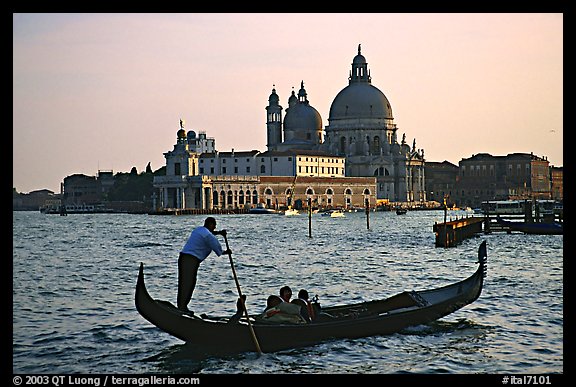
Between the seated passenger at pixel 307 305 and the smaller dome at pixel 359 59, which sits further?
the smaller dome at pixel 359 59

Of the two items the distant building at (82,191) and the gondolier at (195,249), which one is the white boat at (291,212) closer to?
the distant building at (82,191)

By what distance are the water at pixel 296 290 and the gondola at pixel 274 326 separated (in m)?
0.13

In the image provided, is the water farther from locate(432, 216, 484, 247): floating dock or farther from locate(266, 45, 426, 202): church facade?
locate(266, 45, 426, 202): church facade

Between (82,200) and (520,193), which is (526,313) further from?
(82,200)

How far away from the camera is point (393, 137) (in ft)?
334

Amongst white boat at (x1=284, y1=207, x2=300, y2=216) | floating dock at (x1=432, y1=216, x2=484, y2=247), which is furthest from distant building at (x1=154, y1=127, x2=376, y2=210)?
floating dock at (x1=432, y1=216, x2=484, y2=247)

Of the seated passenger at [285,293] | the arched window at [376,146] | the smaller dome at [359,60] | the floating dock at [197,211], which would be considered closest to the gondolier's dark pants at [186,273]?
the seated passenger at [285,293]

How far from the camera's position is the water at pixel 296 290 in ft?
36.9

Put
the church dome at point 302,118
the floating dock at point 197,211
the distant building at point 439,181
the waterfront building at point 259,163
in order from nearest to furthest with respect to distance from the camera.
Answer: the floating dock at point 197,211 → the waterfront building at point 259,163 → the church dome at point 302,118 → the distant building at point 439,181

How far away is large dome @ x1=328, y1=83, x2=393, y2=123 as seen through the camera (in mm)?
98938

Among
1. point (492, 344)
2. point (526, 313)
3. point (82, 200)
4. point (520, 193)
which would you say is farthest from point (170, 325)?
point (82, 200)
